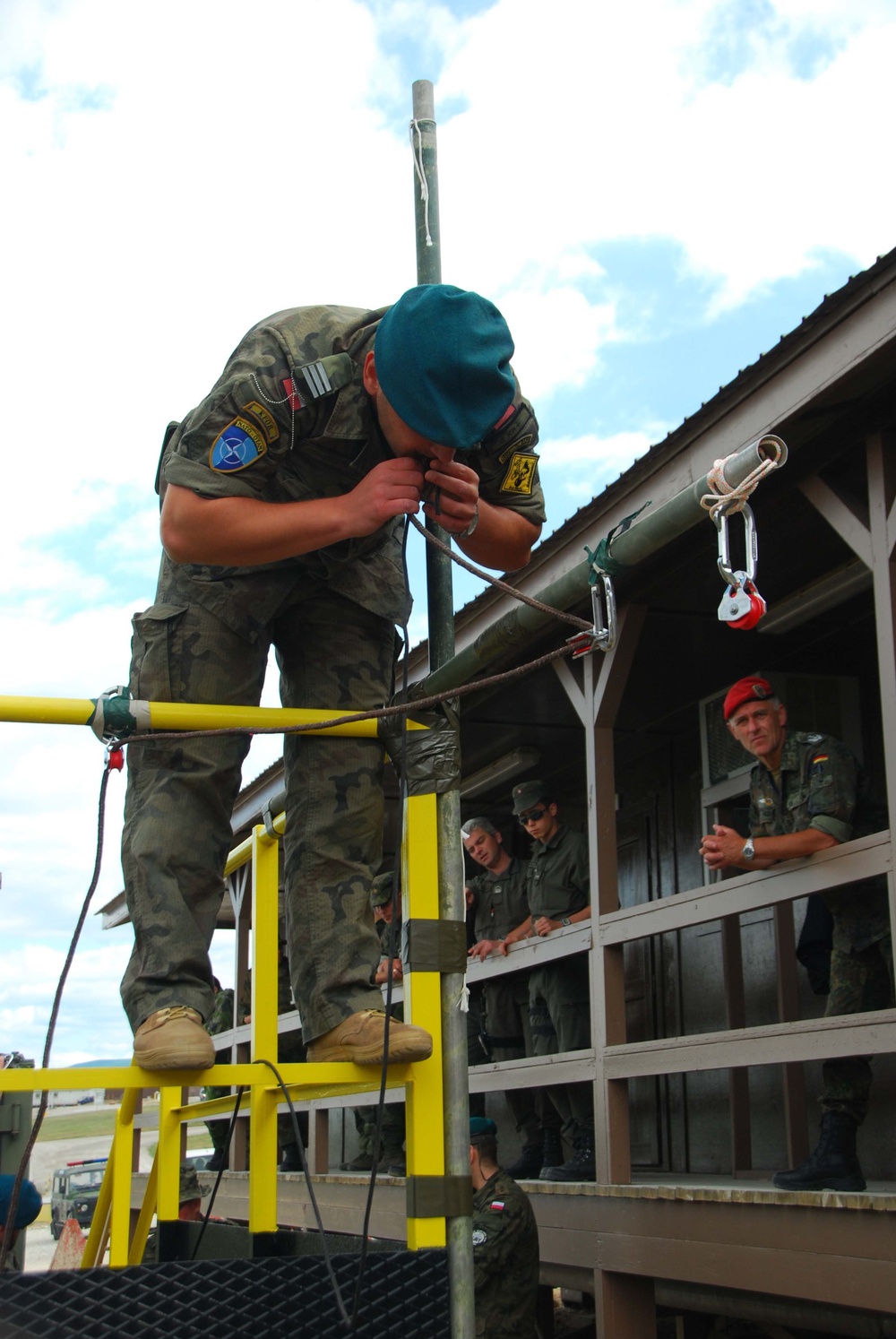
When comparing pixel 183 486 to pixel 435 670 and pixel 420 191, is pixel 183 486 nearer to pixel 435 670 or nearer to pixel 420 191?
pixel 435 670

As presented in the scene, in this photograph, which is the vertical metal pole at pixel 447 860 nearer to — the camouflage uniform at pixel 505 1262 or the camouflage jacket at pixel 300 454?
the camouflage jacket at pixel 300 454

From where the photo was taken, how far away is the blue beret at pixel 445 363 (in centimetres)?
244

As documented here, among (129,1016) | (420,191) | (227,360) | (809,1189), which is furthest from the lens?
(809,1189)

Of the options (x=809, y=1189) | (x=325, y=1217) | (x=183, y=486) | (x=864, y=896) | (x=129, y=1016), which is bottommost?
(x=325, y=1217)

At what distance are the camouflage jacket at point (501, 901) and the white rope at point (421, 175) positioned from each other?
528cm

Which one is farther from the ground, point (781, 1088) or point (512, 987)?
point (512, 987)

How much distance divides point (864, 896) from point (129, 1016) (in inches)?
124

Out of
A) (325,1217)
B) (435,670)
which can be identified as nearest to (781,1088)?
(325,1217)

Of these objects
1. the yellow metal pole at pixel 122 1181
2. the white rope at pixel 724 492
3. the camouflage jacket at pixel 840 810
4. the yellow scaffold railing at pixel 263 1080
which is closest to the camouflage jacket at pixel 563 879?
the camouflage jacket at pixel 840 810

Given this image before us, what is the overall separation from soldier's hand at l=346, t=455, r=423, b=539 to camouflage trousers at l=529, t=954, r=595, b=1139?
4.59 metres

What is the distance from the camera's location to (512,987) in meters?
7.77

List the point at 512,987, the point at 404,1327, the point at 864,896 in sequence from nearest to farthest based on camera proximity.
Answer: the point at 404,1327
the point at 864,896
the point at 512,987

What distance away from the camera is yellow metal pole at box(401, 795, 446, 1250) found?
234 centimetres

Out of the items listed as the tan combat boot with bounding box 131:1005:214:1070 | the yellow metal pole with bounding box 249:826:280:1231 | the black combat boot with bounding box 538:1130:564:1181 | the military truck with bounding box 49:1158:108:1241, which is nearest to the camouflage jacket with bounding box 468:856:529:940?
the black combat boot with bounding box 538:1130:564:1181
